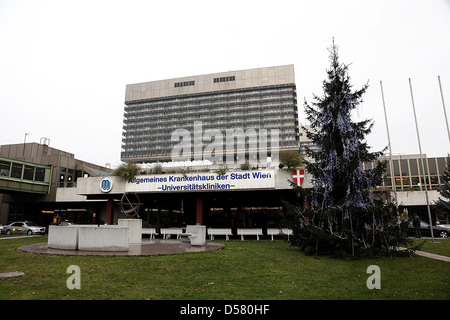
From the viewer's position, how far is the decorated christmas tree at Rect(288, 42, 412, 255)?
13344 millimetres

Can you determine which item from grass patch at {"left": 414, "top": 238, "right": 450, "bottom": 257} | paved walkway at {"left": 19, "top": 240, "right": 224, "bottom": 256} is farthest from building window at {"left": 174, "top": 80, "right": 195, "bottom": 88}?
grass patch at {"left": 414, "top": 238, "right": 450, "bottom": 257}

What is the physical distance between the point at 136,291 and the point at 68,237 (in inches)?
360

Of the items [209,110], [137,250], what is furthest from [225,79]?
[137,250]

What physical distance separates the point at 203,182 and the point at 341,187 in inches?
550

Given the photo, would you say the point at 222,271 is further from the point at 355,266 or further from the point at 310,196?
the point at 310,196

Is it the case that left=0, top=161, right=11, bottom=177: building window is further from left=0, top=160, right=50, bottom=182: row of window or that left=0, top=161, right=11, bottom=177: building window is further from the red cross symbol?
the red cross symbol

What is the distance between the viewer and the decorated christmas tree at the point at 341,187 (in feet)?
43.8

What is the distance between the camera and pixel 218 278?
332 inches

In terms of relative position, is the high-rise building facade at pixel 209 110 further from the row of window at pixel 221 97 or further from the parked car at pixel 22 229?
the parked car at pixel 22 229

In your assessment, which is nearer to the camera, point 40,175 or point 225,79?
point 40,175

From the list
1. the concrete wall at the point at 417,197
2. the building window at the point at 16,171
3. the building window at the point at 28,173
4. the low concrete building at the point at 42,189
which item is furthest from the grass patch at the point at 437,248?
the building window at the point at 28,173

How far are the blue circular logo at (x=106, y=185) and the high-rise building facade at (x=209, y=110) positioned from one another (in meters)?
85.4

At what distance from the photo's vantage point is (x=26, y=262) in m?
10.6

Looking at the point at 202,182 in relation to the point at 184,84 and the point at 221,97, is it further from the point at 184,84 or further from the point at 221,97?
the point at 184,84
